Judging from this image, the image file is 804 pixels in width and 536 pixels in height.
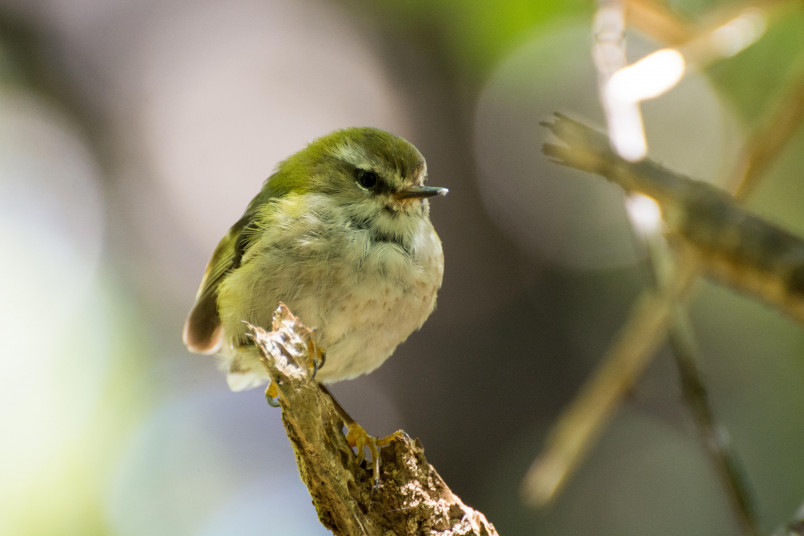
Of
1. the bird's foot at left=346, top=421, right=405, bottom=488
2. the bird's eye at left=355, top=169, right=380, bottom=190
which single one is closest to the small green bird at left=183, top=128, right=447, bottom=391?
the bird's eye at left=355, top=169, right=380, bottom=190

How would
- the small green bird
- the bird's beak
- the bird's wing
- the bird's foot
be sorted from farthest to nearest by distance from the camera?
the bird's wing, the bird's beak, the small green bird, the bird's foot

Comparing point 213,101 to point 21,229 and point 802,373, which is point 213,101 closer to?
point 21,229

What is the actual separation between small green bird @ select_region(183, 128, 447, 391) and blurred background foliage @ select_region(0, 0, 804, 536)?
33 centimetres

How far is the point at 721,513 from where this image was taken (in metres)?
3.68

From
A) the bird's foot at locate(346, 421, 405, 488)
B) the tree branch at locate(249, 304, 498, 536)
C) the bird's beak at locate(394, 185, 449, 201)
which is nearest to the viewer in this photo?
the tree branch at locate(249, 304, 498, 536)

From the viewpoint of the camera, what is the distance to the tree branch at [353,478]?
1.59 m

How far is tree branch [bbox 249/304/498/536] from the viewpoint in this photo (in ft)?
5.23

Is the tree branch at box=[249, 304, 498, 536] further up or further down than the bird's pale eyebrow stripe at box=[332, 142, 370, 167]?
further down

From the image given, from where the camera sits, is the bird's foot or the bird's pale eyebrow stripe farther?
the bird's pale eyebrow stripe

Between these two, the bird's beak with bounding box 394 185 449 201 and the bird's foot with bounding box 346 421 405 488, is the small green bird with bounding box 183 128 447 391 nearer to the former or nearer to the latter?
the bird's beak with bounding box 394 185 449 201

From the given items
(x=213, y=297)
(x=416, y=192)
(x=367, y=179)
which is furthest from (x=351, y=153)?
(x=213, y=297)

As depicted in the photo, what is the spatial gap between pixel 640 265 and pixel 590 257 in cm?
29

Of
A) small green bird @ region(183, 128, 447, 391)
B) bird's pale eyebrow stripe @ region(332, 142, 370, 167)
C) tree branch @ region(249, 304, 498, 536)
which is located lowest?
tree branch @ region(249, 304, 498, 536)

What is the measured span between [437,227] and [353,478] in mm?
1698
